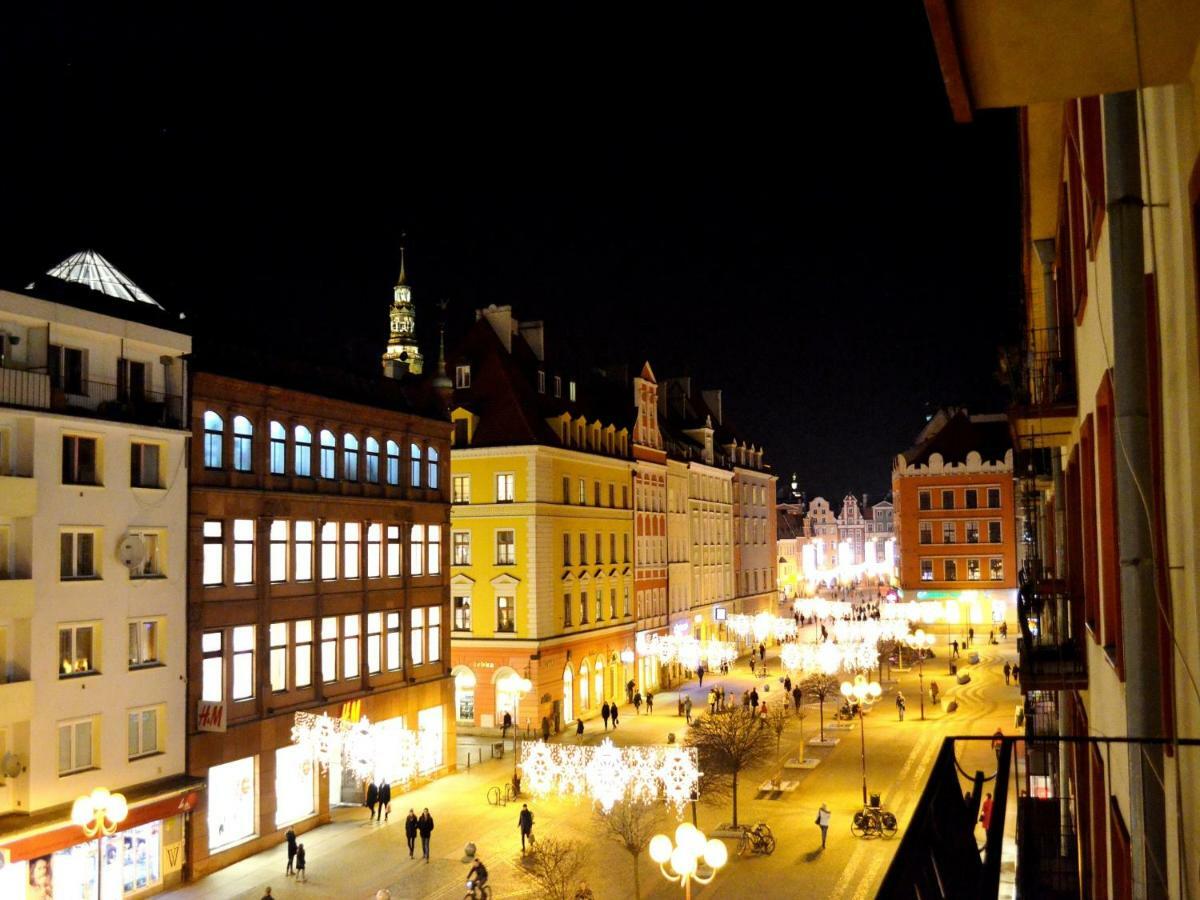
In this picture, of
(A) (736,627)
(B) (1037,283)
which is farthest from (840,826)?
(A) (736,627)

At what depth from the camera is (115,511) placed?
3031 centimetres

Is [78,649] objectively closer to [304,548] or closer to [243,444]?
Answer: [243,444]

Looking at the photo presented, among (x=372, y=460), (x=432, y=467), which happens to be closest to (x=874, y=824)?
(x=372, y=460)

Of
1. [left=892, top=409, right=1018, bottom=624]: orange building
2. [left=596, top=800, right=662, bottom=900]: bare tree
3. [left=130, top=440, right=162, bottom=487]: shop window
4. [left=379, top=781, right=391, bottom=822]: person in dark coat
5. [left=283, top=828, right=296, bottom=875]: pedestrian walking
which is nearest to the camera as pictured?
[left=596, top=800, right=662, bottom=900]: bare tree

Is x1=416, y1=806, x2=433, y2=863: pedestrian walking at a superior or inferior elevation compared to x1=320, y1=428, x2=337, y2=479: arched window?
inferior

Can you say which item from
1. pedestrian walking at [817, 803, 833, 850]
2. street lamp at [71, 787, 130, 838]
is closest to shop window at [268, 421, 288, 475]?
street lamp at [71, 787, 130, 838]

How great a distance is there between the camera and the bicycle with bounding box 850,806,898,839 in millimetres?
33781

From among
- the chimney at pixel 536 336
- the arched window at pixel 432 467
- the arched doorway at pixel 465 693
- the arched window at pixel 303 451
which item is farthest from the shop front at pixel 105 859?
the chimney at pixel 536 336

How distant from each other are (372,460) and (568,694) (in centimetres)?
2159

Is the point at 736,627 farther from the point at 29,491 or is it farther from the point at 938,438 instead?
the point at 29,491

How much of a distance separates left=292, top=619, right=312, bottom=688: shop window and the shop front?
6.47 meters

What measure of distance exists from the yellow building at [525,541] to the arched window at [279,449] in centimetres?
1987

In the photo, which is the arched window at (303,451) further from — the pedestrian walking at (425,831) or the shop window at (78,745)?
the pedestrian walking at (425,831)

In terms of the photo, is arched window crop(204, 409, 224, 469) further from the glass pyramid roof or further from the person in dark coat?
the person in dark coat
